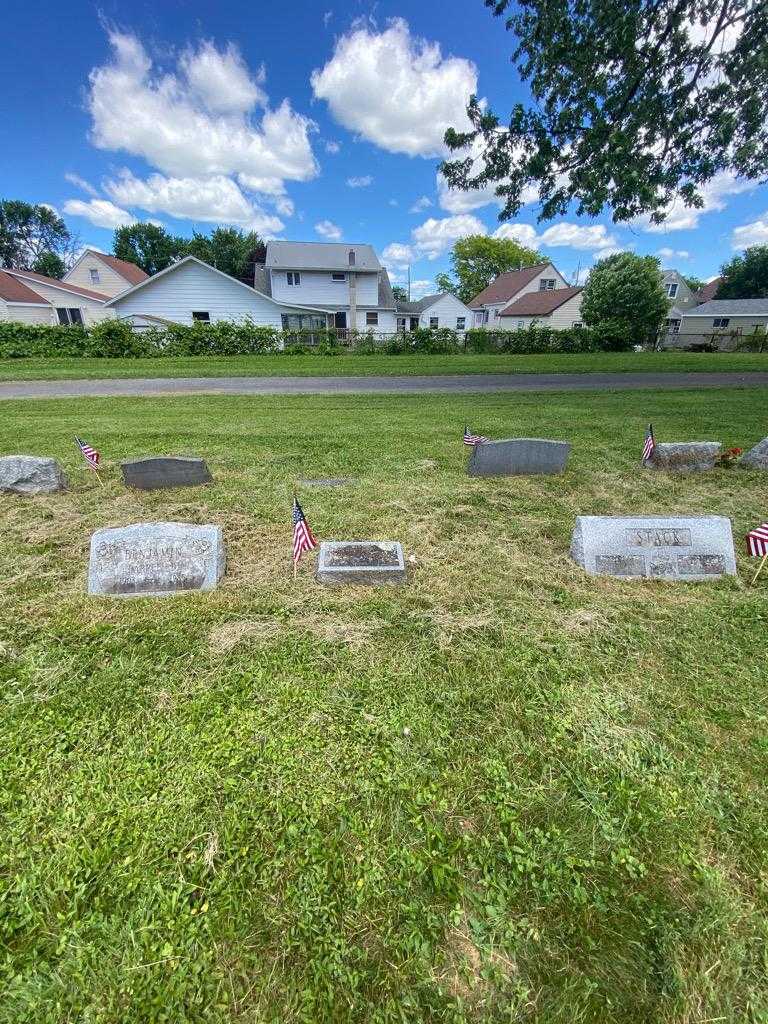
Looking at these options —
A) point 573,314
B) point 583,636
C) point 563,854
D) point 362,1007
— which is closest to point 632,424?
point 583,636

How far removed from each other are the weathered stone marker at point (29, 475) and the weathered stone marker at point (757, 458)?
914 centimetres

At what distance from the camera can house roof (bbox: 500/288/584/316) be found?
36750 millimetres

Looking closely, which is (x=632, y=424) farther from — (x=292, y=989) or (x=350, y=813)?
(x=292, y=989)

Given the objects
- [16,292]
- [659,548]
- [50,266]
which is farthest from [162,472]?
[50,266]

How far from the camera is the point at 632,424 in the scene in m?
8.69

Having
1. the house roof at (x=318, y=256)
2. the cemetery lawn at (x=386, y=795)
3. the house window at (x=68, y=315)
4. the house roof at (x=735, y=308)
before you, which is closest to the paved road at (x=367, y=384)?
the cemetery lawn at (x=386, y=795)

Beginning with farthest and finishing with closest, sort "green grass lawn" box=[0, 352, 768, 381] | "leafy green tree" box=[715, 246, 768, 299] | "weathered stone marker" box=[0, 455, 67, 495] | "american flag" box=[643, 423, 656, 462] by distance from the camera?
"leafy green tree" box=[715, 246, 768, 299] → "green grass lawn" box=[0, 352, 768, 381] → "american flag" box=[643, 423, 656, 462] → "weathered stone marker" box=[0, 455, 67, 495]

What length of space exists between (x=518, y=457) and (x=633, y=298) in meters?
29.5

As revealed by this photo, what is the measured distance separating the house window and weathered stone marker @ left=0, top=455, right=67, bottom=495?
34.1m

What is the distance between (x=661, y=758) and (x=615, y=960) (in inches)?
38.0

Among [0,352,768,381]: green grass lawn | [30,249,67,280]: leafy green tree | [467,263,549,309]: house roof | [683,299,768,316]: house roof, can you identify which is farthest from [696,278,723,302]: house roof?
[30,249,67,280]: leafy green tree

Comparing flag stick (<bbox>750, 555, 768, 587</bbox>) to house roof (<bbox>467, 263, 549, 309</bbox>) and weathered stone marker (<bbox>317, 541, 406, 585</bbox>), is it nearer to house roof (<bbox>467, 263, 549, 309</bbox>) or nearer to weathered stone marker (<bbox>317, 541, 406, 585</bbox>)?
weathered stone marker (<bbox>317, 541, 406, 585</bbox>)

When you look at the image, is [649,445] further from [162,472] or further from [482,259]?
[482,259]

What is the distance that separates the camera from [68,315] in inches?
A: 1247
